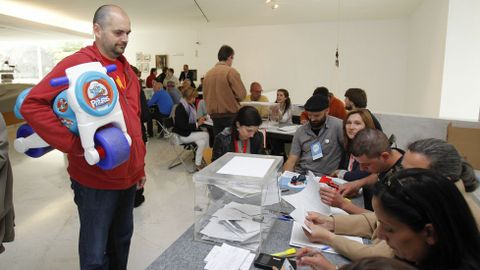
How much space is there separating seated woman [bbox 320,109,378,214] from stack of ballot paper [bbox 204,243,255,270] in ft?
1.82

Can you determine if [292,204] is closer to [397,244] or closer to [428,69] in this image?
[397,244]

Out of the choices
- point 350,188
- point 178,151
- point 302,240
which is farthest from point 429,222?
point 178,151

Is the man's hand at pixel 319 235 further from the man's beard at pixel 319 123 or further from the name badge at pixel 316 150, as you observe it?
the man's beard at pixel 319 123

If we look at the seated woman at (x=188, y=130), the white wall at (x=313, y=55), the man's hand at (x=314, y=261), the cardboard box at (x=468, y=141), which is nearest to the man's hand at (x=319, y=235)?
the man's hand at (x=314, y=261)

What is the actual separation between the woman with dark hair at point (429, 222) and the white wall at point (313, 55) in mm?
7715

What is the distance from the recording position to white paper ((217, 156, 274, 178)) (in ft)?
4.25

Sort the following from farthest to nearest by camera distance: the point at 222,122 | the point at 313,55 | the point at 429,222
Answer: the point at 313,55
the point at 222,122
the point at 429,222

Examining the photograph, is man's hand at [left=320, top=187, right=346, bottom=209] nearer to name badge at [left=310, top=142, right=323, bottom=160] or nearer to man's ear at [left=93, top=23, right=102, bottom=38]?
name badge at [left=310, top=142, right=323, bottom=160]

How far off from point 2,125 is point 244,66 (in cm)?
806

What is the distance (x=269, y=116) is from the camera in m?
4.55

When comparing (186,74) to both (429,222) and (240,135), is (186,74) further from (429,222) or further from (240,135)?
(429,222)

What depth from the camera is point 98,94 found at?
3.94 ft

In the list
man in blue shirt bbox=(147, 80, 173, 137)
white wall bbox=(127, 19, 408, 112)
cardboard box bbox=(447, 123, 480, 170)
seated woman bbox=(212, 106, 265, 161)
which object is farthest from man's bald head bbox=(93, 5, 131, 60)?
white wall bbox=(127, 19, 408, 112)

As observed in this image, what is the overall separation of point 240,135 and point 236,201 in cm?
108
